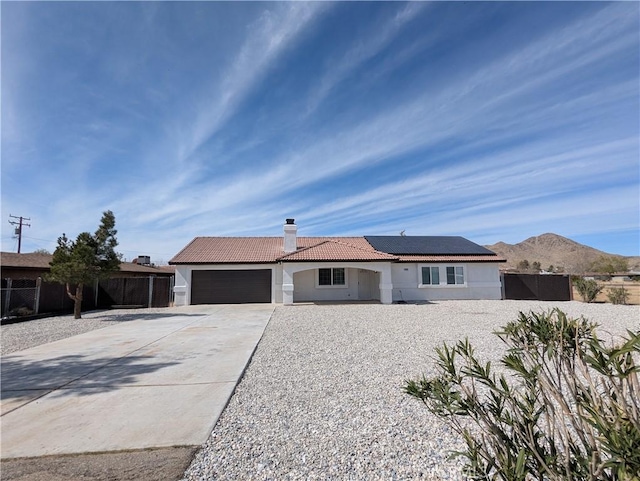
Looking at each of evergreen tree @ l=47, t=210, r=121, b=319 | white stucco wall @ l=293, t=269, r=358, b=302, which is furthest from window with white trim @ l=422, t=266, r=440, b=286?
evergreen tree @ l=47, t=210, r=121, b=319

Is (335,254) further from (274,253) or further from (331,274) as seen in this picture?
(274,253)

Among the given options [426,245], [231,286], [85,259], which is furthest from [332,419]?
[426,245]

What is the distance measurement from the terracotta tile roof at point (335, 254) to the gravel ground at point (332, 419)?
1008 centimetres

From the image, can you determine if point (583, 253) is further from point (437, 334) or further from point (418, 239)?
point (437, 334)

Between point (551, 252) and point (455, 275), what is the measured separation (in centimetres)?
9144

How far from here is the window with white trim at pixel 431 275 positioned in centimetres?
2244

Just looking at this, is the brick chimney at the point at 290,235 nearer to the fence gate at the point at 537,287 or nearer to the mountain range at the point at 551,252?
the fence gate at the point at 537,287

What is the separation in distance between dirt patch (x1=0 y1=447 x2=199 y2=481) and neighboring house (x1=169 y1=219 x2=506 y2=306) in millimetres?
16174

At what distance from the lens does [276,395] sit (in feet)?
17.5

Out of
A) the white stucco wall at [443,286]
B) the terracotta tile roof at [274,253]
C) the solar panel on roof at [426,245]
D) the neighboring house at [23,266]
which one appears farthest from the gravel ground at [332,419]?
the neighboring house at [23,266]

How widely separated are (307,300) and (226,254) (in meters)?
6.71

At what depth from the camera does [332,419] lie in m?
4.42

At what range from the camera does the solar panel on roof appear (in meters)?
23.6

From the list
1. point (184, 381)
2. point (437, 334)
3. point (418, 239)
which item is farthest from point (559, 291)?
point (184, 381)
